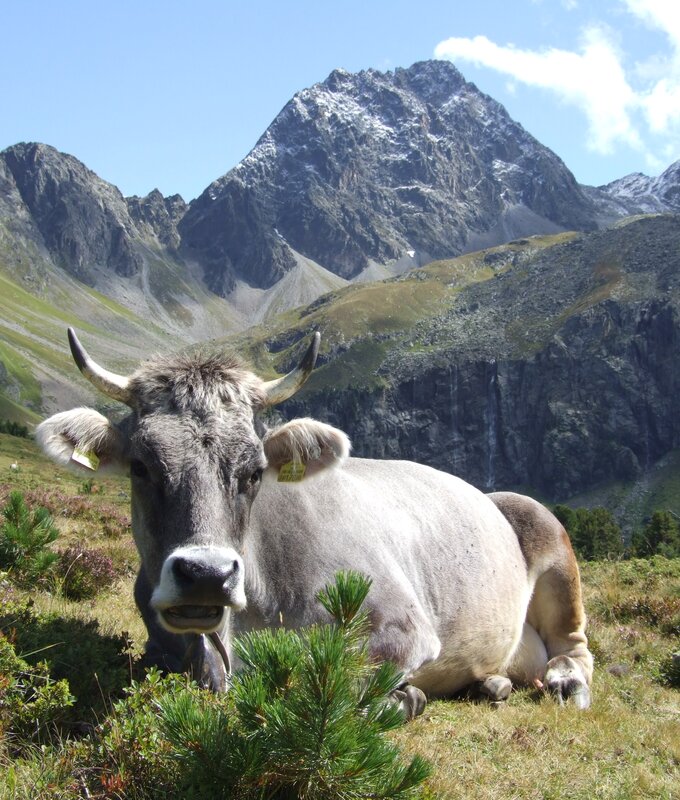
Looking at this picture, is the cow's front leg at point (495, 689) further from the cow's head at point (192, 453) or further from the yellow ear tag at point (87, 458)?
the yellow ear tag at point (87, 458)

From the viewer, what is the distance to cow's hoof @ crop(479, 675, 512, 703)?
8.19 meters

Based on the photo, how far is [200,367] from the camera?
6.17 meters

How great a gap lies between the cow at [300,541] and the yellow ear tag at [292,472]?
1cm

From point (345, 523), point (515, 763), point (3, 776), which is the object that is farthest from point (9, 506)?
point (515, 763)

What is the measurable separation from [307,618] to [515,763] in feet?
6.69

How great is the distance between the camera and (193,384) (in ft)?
19.5

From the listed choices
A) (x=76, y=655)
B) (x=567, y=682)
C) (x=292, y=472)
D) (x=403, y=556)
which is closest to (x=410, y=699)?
(x=403, y=556)

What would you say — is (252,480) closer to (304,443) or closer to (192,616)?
(304,443)

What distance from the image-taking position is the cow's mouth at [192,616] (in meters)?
4.95

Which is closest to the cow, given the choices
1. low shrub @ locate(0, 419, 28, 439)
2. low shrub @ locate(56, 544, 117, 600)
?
low shrub @ locate(56, 544, 117, 600)

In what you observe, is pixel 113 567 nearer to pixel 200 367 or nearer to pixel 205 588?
pixel 200 367

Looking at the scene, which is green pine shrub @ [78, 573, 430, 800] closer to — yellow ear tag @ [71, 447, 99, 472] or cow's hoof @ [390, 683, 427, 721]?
yellow ear tag @ [71, 447, 99, 472]

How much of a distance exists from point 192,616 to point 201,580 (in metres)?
0.40

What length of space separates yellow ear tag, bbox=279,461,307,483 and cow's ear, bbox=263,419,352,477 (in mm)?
22
